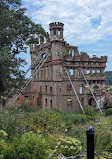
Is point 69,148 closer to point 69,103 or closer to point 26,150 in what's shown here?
point 26,150

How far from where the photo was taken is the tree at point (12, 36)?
13.7m

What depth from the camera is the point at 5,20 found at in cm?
1430

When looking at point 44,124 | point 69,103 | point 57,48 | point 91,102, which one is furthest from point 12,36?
point 91,102

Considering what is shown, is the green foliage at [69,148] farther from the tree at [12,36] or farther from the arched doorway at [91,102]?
the arched doorway at [91,102]

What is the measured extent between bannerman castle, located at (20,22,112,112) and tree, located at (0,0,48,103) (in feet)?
41.7

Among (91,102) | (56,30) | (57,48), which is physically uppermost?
(56,30)

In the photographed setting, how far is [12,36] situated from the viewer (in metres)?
14.2

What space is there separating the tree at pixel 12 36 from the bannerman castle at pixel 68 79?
500 inches

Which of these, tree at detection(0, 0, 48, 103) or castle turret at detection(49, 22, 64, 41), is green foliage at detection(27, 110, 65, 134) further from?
castle turret at detection(49, 22, 64, 41)

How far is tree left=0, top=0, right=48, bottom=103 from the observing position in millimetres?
13725

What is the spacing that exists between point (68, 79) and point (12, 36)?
1813 centimetres

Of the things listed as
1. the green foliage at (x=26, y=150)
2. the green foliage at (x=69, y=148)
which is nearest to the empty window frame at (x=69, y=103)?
the green foliage at (x=69, y=148)

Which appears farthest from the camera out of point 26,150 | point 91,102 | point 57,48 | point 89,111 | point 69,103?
point 91,102

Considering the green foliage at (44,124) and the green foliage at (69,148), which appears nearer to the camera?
the green foliage at (69,148)
